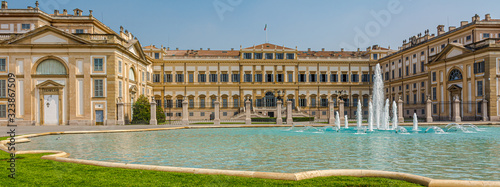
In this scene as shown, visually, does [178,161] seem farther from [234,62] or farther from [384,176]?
[234,62]

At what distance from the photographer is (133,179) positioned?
23.0 ft

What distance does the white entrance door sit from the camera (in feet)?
103

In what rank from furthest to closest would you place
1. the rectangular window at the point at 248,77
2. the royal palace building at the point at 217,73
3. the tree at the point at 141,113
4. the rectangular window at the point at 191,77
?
the rectangular window at the point at 248,77, the rectangular window at the point at 191,77, the tree at the point at 141,113, the royal palace building at the point at 217,73

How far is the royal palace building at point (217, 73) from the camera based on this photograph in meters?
31.3

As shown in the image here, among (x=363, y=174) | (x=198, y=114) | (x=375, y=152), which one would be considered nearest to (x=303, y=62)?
(x=198, y=114)

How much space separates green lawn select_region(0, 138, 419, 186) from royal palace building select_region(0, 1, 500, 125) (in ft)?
79.8

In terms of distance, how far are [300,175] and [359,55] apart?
5563 centimetres

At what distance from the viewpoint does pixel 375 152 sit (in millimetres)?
11992

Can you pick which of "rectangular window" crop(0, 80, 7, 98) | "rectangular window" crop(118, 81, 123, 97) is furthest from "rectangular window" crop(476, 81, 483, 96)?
"rectangular window" crop(0, 80, 7, 98)

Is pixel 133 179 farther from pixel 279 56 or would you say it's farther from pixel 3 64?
pixel 279 56

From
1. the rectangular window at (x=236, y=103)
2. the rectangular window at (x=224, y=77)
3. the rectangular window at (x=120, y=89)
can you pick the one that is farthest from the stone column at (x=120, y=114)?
the rectangular window at (x=224, y=77)

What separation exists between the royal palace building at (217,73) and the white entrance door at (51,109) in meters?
0.08

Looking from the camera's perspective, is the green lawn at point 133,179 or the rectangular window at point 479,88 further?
the rectangular window at point 479,88

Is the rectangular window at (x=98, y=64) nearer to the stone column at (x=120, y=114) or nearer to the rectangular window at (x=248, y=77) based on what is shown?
the stone column at (x=120, y=114)
